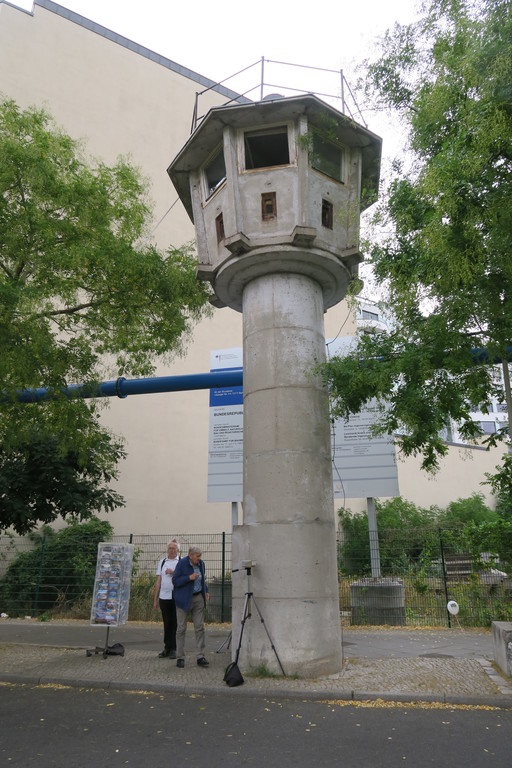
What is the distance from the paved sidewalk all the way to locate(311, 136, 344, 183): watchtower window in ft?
26.8

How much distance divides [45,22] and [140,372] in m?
19.5

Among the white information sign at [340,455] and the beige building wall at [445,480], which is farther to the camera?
the beige building wall at [445,480]

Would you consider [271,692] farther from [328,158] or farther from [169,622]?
[328,158]

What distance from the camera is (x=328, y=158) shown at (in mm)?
10750

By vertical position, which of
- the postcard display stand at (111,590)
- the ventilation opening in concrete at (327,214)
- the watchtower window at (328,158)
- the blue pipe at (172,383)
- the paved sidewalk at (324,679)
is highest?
the watchtower window at (328,158)

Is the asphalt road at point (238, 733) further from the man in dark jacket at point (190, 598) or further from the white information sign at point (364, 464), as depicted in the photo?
the white information sign at point (364, 464)

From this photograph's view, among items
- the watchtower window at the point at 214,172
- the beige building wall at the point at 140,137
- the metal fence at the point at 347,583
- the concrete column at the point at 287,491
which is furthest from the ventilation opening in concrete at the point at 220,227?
the beige building wall at the point at 140,137

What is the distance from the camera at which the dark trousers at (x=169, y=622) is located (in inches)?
395

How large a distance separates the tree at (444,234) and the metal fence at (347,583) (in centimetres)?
476

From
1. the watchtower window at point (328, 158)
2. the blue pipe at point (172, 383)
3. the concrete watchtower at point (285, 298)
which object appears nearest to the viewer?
the concrete watchtower at point (285, 298)

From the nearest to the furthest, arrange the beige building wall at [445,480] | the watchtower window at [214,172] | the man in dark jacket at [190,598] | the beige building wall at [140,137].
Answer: the man in dark jacket at [190,598]
the watchtower window at [214,172]
the beige building wall at [140,137]
the beige building wall at [445,480]

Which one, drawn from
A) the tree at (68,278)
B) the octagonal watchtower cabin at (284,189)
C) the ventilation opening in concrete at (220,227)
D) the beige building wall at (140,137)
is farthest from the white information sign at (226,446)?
the ventilation opening in concrete at (220,227)

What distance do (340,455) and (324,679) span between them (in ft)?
28.5

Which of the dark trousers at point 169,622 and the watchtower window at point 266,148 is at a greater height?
the watchtower window at point 266,148
